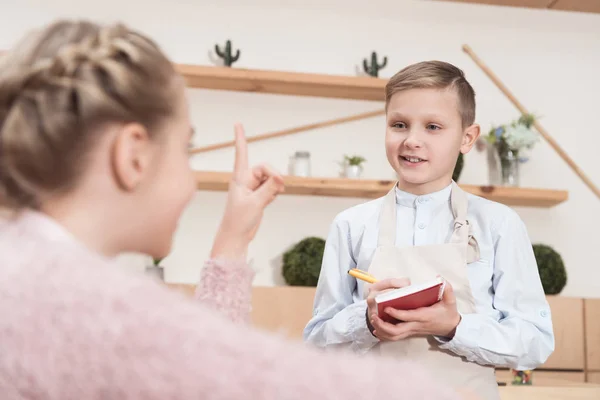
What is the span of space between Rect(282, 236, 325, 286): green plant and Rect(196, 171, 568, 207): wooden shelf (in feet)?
0.77

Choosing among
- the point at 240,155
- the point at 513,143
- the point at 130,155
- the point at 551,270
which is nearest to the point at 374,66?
the point at 513,143

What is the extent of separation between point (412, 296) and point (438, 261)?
0.66 feet

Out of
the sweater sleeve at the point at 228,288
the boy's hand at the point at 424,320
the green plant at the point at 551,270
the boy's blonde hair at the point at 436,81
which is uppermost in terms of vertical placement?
the boy's blonde hair at the point at 436,81

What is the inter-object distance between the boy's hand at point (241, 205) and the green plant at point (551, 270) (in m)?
2.47

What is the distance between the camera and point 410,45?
3.36 metres

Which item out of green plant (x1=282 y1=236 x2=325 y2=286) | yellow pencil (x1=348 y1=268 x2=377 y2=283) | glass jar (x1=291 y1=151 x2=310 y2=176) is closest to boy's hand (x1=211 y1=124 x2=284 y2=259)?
yellow pencil (x1=348 y1=268 x2=377 y2=283)

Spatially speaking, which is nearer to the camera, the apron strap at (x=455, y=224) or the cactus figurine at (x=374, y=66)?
the apron strap at (x=455, y=224)

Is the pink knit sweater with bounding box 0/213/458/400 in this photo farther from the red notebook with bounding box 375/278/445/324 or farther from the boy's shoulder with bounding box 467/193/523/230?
the boy's shoulder with bounding box 467/193/523/230

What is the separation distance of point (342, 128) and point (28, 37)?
272 cm

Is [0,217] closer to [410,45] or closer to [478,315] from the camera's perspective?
[478,315]

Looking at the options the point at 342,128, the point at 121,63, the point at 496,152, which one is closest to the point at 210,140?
the point at 342,128

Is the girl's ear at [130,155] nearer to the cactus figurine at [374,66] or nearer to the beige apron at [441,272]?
the beige apron at [441,272]

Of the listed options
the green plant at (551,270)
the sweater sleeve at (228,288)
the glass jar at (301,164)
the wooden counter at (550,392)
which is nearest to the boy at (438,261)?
the sweater sleeve at (228,288)

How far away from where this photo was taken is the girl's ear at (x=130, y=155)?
1.80 feet
